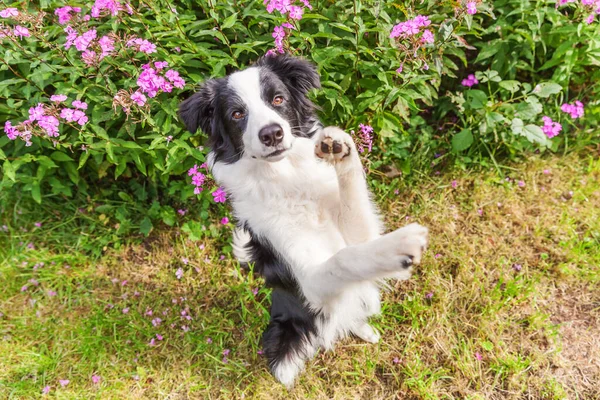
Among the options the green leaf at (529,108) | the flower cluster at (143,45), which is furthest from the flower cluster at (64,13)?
the green leaf at (529,108)

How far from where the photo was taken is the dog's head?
229 cm

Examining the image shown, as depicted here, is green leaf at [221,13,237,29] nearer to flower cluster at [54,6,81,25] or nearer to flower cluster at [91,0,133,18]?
flower cluster at [91,0,133,18]

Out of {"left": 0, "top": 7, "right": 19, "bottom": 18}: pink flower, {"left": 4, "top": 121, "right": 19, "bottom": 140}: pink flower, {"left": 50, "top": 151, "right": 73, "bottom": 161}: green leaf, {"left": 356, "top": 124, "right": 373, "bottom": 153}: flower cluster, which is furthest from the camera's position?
{"left": 50, "top": 151, "right": 73, "bottom": 161}: green leaf

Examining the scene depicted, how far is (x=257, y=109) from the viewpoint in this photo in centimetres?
237

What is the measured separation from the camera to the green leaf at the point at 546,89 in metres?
3.40

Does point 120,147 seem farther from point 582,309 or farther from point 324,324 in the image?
point 582,309

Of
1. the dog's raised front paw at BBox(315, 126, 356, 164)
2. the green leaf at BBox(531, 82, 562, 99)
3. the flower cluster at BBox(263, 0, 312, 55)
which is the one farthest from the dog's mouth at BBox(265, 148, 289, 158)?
the green leaf at BBox(531, 82, 562, 99)

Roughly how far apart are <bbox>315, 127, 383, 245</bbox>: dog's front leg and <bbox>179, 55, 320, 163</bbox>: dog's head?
235mm

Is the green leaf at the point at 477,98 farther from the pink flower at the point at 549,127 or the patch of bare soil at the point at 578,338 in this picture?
the patch of bare soil at the point at 578,338

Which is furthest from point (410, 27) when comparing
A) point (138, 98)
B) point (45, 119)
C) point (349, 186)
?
point (45, 119)

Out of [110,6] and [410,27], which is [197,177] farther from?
[410,27]

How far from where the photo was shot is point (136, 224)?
4.02 meters

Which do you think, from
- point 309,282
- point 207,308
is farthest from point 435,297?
point 207,308

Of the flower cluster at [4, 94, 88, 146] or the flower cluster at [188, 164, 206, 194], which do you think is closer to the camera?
the flower cluster at [4, 94, 88, 146]
